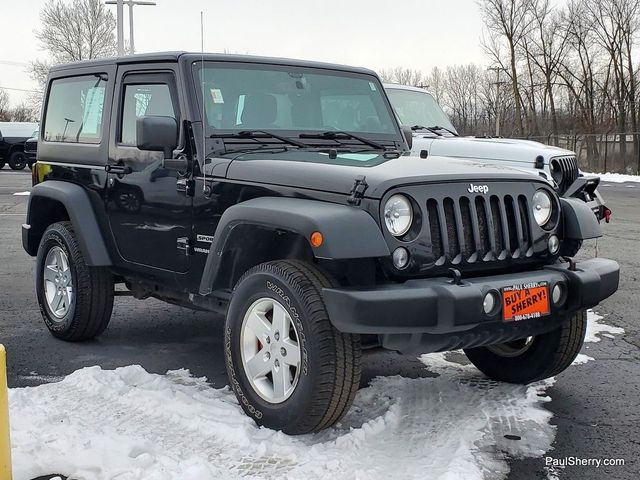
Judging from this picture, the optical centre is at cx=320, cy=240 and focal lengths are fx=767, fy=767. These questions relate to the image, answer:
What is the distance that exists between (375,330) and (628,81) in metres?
41.6

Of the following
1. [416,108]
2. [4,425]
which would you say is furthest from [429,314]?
[416,108]

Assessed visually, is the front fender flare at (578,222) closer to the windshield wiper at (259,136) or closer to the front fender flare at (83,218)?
the windshield wiper at (259,136)

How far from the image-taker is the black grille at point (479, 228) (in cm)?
363

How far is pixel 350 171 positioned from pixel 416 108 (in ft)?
19.3

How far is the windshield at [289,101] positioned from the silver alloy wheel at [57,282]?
1799mm

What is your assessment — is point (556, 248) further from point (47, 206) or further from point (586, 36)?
point (586, 36)

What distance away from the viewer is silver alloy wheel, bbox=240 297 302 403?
144 inches

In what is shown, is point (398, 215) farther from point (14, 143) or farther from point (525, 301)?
point (14, 143)

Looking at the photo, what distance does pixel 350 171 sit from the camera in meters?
3.72

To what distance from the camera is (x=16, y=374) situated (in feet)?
15.8

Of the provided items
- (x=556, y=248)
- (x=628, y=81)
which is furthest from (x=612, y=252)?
(x=628, y=81)

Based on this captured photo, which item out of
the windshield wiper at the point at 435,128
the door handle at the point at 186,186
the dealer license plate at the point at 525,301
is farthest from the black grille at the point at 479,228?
the windshield wiper at the point at 435,128

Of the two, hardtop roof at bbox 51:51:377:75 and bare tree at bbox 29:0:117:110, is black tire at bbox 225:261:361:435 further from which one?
bare tree at bbox 29:0:117:110

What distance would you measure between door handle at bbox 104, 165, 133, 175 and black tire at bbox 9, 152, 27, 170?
29467 millimetres
